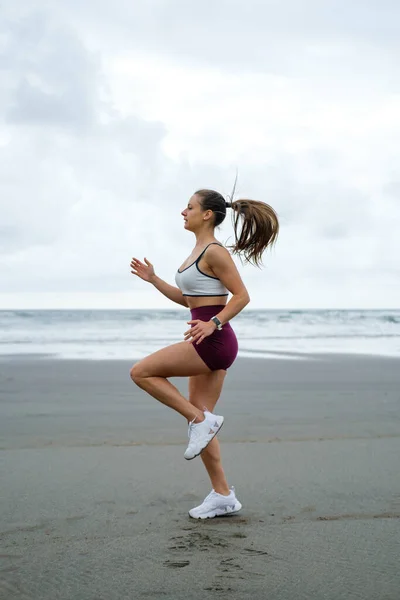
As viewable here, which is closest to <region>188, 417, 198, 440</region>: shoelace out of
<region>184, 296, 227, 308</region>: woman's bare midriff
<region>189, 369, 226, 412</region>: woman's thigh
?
<region>189, 369, 226, 412</region>: woman's thigh

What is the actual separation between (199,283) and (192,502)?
1.46m

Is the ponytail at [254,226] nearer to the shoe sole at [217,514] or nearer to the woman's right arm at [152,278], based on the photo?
the woman's right arm at [152,278]

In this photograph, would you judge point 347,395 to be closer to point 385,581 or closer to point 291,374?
point 291,374

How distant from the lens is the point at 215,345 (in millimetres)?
4023

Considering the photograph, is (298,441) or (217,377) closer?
(217,377)

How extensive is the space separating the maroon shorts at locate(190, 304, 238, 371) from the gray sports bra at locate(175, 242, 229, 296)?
0.08 metres

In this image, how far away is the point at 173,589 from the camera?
9.96 ft

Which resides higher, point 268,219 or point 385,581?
point 268,219

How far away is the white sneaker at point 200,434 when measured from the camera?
3.99 metres

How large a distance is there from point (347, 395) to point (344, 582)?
6.98 metres

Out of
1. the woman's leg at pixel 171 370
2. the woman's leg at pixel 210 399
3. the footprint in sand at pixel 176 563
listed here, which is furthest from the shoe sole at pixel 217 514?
the footprint in sand at pixel 176 563

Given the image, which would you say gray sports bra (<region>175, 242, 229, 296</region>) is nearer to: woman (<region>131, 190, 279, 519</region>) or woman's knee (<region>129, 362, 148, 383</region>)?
woman (<region>131, 190, 279, 519</region>)

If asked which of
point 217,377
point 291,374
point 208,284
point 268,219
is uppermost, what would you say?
point 268,219

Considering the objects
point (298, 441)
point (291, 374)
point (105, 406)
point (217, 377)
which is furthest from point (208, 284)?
point (291, 374)
